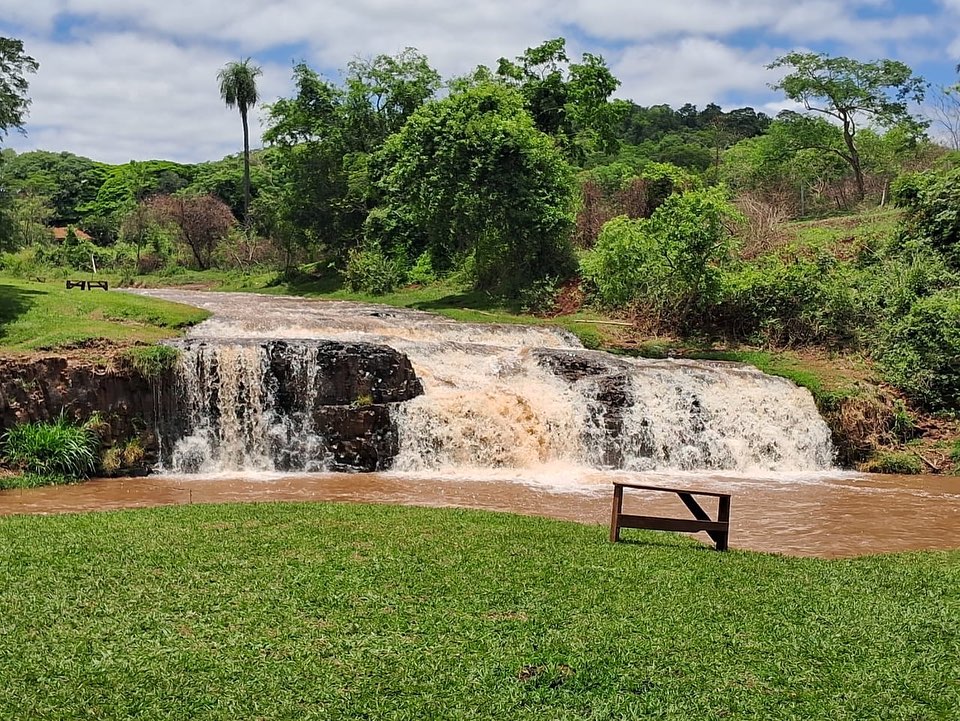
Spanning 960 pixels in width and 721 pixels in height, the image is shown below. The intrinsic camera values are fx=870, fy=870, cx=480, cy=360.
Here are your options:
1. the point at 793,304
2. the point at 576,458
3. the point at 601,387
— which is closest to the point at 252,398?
the point at 576,458

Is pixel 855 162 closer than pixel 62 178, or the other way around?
pixel 855 162

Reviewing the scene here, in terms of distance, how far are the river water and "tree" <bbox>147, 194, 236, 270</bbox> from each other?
32902 millimetres

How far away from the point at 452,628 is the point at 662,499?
8.59 metres

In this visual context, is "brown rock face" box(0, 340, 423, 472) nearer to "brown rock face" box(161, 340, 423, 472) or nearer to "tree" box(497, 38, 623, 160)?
"brown rock face" box(161, 340, 423, 472)

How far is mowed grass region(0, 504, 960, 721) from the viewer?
564 centimetres

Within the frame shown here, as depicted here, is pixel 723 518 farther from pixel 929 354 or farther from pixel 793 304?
pixel 793 304

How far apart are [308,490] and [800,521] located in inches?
323

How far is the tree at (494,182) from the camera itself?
31.2m

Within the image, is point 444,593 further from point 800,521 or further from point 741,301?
point 741,301

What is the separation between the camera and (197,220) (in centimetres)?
5366

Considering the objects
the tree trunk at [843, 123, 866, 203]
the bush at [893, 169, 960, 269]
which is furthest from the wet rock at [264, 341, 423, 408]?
the tree trunk at [843, 123, 866, 203]

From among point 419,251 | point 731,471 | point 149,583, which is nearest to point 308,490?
point 149,583

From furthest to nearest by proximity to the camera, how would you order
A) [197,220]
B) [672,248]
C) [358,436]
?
[197,220] → [672,248] → [358,436]

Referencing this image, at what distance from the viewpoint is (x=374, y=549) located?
9156 mm
